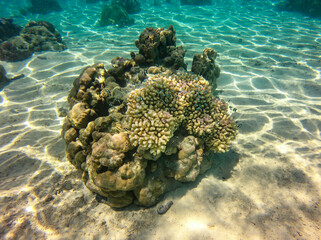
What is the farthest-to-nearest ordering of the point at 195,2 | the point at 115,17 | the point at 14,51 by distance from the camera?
the point at 195,2 → the point at 115,17 → the point at 14,51

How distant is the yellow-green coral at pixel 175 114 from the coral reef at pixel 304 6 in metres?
22.1

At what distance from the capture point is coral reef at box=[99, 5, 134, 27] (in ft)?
51.6

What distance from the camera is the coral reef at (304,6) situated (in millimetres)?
16688

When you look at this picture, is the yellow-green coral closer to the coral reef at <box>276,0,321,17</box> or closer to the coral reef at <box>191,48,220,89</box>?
the coral reef at <box>191,48,220,89</box>

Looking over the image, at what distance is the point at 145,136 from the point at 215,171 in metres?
2.11

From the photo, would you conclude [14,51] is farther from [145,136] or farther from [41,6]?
[41,6]

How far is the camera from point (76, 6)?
23.5m

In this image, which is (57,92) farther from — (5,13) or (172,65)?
(5,13)

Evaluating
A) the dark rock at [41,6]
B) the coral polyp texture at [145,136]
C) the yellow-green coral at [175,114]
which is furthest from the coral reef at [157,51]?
the dark rock at [41,6]

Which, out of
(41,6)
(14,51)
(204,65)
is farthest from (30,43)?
(41,6)

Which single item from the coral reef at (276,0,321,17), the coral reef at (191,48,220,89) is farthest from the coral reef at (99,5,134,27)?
the coral reef at (276,0,321,17)

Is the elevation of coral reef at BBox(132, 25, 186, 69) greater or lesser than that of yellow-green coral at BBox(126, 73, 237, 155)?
greater

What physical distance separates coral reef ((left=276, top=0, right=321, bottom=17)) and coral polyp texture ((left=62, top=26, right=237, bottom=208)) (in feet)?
72.6

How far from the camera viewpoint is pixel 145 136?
9.16 feet
